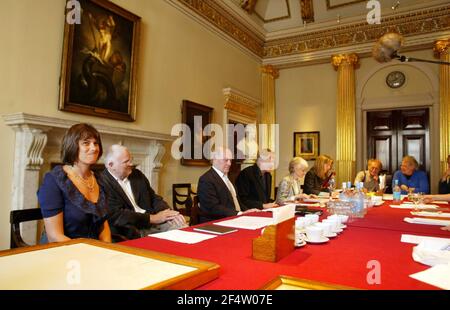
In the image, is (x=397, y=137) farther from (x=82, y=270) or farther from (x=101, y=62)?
(x=82, y=270)

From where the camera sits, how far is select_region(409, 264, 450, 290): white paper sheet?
1107mm

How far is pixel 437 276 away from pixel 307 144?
9.13m

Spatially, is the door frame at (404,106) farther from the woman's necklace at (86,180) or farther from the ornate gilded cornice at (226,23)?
the woman's necklace at (86,180)

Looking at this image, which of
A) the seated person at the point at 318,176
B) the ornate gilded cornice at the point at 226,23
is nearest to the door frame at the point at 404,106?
the ornate gilded cornice at the point at 226,23

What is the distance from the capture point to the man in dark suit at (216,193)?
11.4 feet

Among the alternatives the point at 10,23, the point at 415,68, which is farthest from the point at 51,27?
the point at 415,68

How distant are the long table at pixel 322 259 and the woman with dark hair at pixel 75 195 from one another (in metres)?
0.72

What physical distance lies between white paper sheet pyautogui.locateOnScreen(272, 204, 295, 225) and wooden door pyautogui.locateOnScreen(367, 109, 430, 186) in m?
8.71

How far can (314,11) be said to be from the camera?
9531mm

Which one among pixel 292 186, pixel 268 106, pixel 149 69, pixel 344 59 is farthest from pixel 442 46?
pixel 149 69

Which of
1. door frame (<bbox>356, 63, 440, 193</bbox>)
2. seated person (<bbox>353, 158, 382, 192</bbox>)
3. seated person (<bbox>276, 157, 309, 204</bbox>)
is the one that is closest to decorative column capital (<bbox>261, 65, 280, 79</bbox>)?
door frame (<bbox>356, 63, 440, 193</bbox>)

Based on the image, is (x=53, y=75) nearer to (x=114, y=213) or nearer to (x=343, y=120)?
(x=114, y=213)

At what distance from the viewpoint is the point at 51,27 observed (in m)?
4.60
